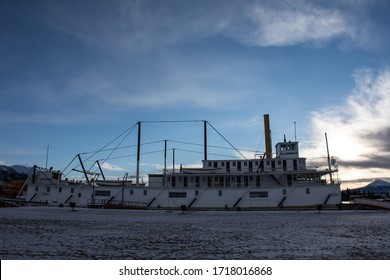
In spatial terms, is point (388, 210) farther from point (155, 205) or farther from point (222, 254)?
point (222, 254)

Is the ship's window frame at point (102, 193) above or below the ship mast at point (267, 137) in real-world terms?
below

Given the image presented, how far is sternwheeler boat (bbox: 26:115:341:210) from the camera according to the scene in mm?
49656

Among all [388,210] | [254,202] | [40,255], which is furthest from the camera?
[254,202]

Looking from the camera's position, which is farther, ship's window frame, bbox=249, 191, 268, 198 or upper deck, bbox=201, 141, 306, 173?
upper deck, bbox=201, 141, 306, 173

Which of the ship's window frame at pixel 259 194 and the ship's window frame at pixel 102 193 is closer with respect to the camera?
the ship's window frame at pixel 259 194

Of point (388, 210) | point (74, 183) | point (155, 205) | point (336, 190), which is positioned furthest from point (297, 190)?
point (74, 183)

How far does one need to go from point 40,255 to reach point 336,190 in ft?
158

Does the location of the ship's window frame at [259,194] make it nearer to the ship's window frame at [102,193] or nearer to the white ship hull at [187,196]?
the white ship hull at [187,196]

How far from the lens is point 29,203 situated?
56.4 metres

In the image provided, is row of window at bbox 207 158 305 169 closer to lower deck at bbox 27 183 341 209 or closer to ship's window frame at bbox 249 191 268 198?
lower deck at bbox 27 183 341 209

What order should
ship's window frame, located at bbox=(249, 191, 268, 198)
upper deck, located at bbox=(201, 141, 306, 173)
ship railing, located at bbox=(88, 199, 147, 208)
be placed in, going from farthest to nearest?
upper deck, located at bbox=(201, 141, 306, 173) → ship railing, located at bbox=(88, 199, 147, 208) → ship's window frame, located at bbox=(249, 191, 268, 198)

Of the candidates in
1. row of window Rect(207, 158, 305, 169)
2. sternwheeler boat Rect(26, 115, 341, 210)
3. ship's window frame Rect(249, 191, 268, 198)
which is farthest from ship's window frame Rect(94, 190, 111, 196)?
ship's window frame Rect(249, 191, 268, 198)

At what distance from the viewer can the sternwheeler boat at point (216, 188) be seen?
49656 mm

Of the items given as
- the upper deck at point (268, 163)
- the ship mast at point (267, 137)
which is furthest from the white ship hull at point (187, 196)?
the ship mast at point (267, 137)
